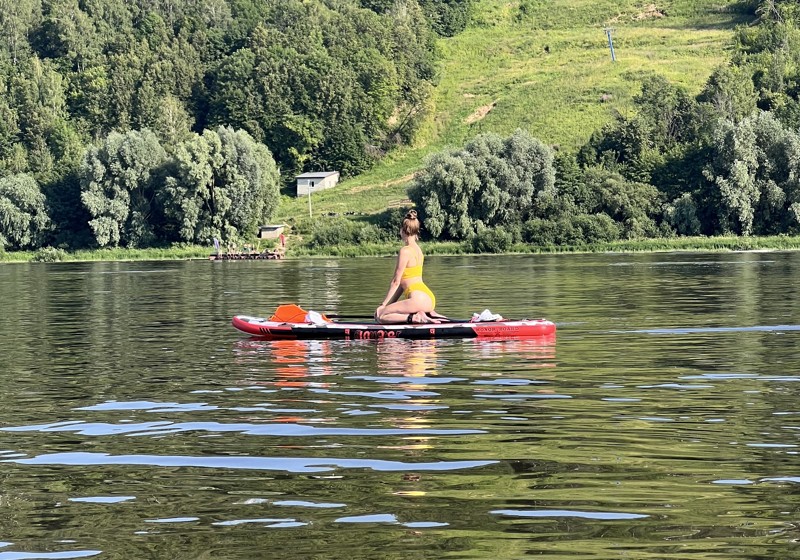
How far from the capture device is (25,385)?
71.4ft

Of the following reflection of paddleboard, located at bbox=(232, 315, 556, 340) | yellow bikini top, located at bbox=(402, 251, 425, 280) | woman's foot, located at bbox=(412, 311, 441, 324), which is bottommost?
reflection of paddleboard, located at bbox=(232, 315, 556, 340)

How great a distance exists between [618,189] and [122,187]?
45838 millimetres

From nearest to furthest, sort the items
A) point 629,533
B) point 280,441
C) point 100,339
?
point 629,533
point 280,441
point 100,339

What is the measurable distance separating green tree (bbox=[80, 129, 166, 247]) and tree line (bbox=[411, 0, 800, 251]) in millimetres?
26356

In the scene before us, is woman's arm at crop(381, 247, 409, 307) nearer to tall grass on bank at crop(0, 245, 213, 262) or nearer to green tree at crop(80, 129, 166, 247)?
tall grass on bank at crop(0, 245, 213, 262)

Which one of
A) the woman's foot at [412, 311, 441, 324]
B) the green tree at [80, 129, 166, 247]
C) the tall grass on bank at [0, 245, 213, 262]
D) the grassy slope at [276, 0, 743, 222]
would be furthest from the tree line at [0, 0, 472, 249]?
the woman's foot at [412, 311, 441, 324]

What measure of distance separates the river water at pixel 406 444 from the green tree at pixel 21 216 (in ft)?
304

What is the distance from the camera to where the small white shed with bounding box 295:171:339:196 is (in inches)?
5664

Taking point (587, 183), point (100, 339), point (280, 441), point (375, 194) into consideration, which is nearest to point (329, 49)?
point (375, 194)

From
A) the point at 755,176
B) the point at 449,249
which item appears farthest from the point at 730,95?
the point at 449,249

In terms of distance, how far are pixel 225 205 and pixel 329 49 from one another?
62.3 metres

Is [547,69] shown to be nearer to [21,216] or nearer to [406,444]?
[21,216]

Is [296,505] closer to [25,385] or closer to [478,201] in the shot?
[25,385]

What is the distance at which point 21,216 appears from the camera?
400 ft
